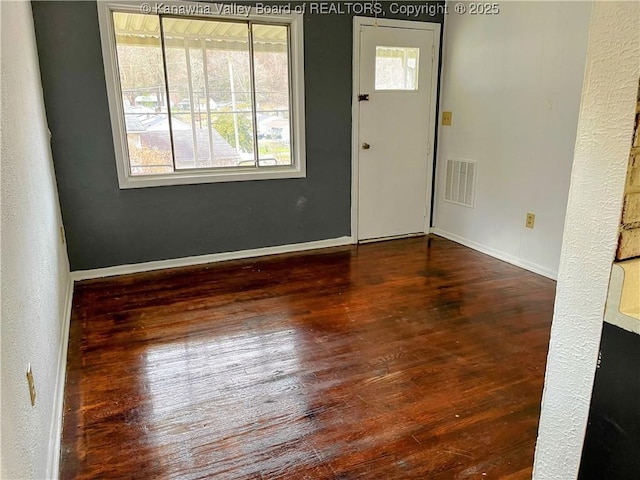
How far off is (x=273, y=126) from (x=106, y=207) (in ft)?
4.84

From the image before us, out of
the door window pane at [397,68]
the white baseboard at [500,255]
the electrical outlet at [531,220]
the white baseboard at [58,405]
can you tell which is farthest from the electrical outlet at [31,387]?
the door window pane at [397,68]

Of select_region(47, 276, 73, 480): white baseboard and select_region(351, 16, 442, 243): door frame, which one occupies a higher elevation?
select_region(351, 16, 442, 243): door frame

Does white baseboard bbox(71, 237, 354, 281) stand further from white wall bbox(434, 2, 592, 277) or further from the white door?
white wall bbox(434, 2, 592, 277)

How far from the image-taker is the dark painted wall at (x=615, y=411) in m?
0.82

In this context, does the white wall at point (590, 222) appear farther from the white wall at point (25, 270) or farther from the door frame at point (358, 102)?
the door frame at point (358, 102)

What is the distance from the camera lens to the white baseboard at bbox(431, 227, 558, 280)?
3.47m

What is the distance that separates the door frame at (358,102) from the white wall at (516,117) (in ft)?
0.32

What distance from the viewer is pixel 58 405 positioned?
1.91 meters

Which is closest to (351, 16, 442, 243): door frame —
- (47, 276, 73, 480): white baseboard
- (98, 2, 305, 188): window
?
(98, 2, 305, 188): window

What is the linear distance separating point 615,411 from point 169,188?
3.31 meters

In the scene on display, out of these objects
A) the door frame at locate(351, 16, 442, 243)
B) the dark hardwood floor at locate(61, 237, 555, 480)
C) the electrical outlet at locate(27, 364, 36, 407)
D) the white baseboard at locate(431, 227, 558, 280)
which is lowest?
the dark hardwood floor at locate(61, 237, 555, 480)

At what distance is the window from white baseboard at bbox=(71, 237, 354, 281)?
0.64 m

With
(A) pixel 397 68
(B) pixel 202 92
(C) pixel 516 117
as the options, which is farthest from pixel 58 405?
(A) pixel 397 68

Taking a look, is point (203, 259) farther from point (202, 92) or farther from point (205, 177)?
point (202, 92)
